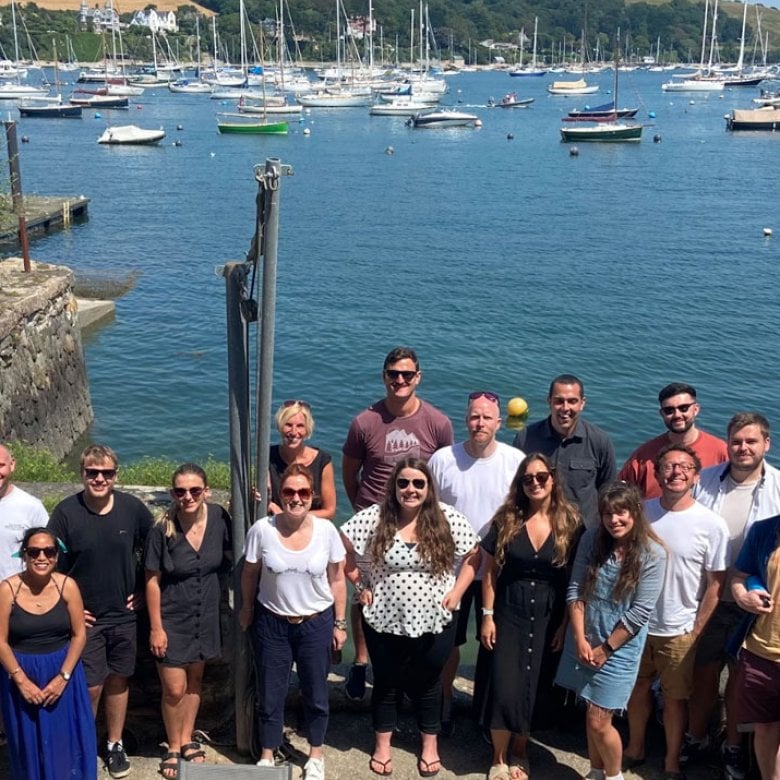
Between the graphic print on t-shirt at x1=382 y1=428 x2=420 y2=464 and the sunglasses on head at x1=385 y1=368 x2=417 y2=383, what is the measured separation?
345 mm

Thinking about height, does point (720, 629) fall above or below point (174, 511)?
below

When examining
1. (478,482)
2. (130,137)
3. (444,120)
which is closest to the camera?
(478,482)

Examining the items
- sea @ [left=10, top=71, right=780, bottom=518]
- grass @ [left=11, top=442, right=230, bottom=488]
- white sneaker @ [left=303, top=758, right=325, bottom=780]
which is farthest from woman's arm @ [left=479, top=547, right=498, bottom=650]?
grass @ [left=11, top=442, right=230, bottom=488]

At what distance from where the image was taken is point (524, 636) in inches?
221

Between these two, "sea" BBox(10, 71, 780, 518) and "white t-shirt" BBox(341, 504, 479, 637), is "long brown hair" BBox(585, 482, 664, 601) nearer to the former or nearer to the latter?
"white t-shirt" BBox(341, 504, 479, 637)

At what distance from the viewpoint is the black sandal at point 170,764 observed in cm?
567

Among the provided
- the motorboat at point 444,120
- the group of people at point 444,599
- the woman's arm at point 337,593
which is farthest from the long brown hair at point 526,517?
the motorboat at point 444,120

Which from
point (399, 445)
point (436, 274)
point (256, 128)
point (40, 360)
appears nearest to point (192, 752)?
point (399, 445)

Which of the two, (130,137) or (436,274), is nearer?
(436,274)

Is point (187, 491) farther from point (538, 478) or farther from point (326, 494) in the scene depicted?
point (538, 478)

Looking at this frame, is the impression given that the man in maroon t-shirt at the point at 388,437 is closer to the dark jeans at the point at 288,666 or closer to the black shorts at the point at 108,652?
the dark jeans at the point at 288,666

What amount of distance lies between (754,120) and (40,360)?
85740 mm

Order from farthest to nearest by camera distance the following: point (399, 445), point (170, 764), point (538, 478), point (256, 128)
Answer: point (256, 128) < point (399, 445) < point (170, 764) < point (538, 478)

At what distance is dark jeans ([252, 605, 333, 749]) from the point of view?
554cm
